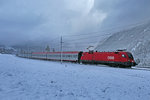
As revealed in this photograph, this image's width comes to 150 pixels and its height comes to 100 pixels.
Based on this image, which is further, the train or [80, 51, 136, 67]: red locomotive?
the train

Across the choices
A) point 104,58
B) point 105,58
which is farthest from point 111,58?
point 104,58

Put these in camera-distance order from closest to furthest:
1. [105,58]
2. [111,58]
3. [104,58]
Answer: [111,58], [105,58], [104,58]

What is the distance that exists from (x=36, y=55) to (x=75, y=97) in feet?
190

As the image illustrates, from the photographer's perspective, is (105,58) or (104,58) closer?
(105,58)

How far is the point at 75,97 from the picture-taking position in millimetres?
5215

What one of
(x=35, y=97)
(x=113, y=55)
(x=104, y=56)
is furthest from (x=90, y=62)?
(x=35, y=97)

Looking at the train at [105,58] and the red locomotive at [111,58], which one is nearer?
the red locomotive at [111,58]

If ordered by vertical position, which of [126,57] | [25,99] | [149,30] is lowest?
[25,99]

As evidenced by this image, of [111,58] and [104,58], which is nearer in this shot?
[111,58]

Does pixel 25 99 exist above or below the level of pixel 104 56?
below

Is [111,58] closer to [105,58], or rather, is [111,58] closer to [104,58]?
[105,58]

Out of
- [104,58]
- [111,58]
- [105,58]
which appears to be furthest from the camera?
[104,58]

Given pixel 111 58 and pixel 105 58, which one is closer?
pixel 111 58

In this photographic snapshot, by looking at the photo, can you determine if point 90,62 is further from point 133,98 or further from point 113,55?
point 133,98
